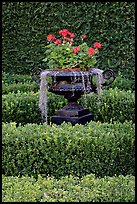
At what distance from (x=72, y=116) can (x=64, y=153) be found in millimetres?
1020

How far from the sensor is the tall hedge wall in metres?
8.26

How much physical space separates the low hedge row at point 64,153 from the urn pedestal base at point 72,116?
0.75m

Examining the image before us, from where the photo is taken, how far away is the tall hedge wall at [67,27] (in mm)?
8258

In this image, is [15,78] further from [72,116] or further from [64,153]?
[64,153]

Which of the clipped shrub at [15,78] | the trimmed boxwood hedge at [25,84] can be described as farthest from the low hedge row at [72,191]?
the clipped shrub at [15,78]

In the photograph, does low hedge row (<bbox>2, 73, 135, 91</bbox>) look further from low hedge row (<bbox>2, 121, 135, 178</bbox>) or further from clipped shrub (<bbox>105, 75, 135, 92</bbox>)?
low hedge row (<bbox>2, 121, 135, 178</bbox>)

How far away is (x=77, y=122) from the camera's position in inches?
198

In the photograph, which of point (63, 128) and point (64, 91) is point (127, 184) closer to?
point (63, 128)

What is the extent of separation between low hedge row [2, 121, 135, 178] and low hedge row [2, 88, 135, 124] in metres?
1.64

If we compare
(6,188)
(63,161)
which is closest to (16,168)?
(63,161)

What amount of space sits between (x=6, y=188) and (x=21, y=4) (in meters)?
5.99

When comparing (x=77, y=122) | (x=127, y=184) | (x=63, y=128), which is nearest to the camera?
(x=127, y=184)

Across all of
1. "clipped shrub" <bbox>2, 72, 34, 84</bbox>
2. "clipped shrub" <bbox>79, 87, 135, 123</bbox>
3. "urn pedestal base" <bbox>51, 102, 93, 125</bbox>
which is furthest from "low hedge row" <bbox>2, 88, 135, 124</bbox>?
"clipped shrub" <bbox>2, 72, 34, 84</bbox>

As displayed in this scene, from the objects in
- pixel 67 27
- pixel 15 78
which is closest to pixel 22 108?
pixel 15 78
